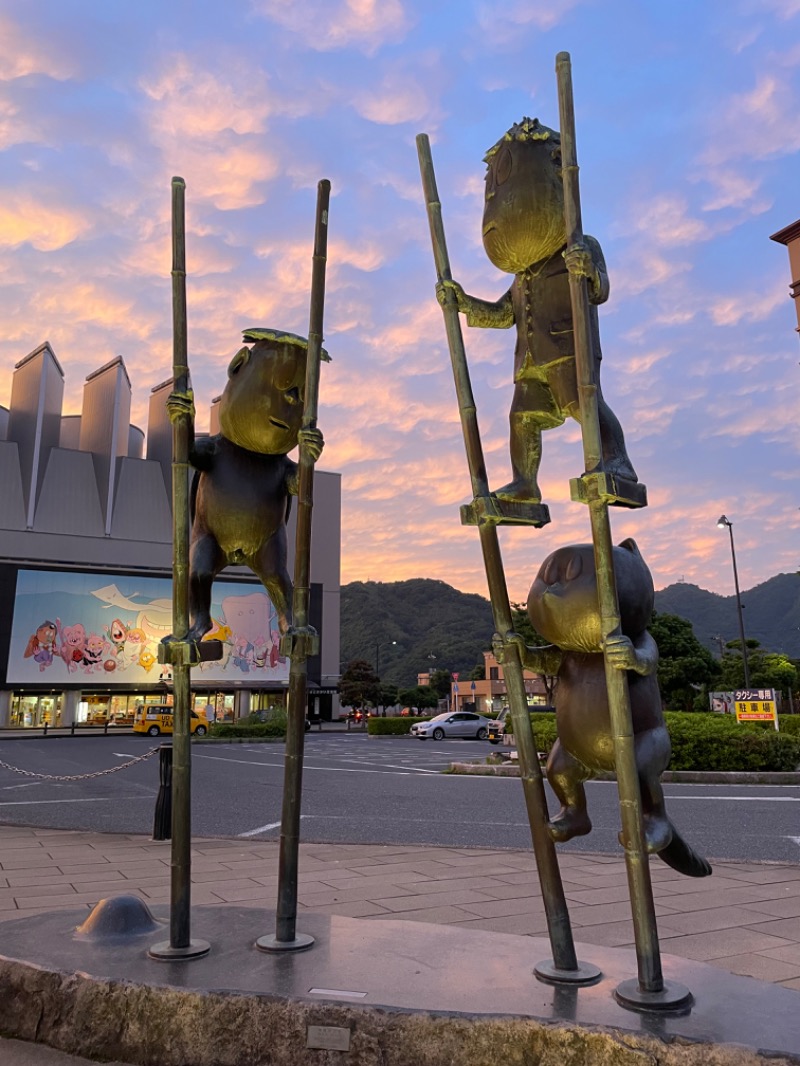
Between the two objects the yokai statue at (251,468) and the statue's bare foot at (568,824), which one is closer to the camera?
the statue's bare foot at (568,824)

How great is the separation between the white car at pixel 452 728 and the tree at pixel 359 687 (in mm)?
21218

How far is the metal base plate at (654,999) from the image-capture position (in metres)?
2.33

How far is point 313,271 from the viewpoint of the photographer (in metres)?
3.59

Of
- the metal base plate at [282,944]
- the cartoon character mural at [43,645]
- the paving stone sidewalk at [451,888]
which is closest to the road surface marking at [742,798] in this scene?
the paving stone sidewalk at [451,888]

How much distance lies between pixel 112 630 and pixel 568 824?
4208 centimetres

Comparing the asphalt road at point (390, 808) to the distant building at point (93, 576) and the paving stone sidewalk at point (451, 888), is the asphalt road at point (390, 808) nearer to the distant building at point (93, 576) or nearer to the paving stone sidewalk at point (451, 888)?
→ the paving stone sidewalk at point (451, 888)

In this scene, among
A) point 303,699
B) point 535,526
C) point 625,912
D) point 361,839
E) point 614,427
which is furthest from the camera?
point 361,839

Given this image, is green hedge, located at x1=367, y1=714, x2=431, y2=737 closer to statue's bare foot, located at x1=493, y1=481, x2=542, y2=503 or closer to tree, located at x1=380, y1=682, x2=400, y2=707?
tree, located at x1=380, y1=682, x2=400, y2=707

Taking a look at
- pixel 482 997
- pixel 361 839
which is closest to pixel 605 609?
pixel 482 997

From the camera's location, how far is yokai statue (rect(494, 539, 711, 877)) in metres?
2.60

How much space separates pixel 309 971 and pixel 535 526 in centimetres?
185

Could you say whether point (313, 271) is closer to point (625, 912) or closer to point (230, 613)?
point (625, 912)

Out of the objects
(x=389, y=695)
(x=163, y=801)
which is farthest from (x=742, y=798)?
(x=389, y=695)

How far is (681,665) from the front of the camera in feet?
117
